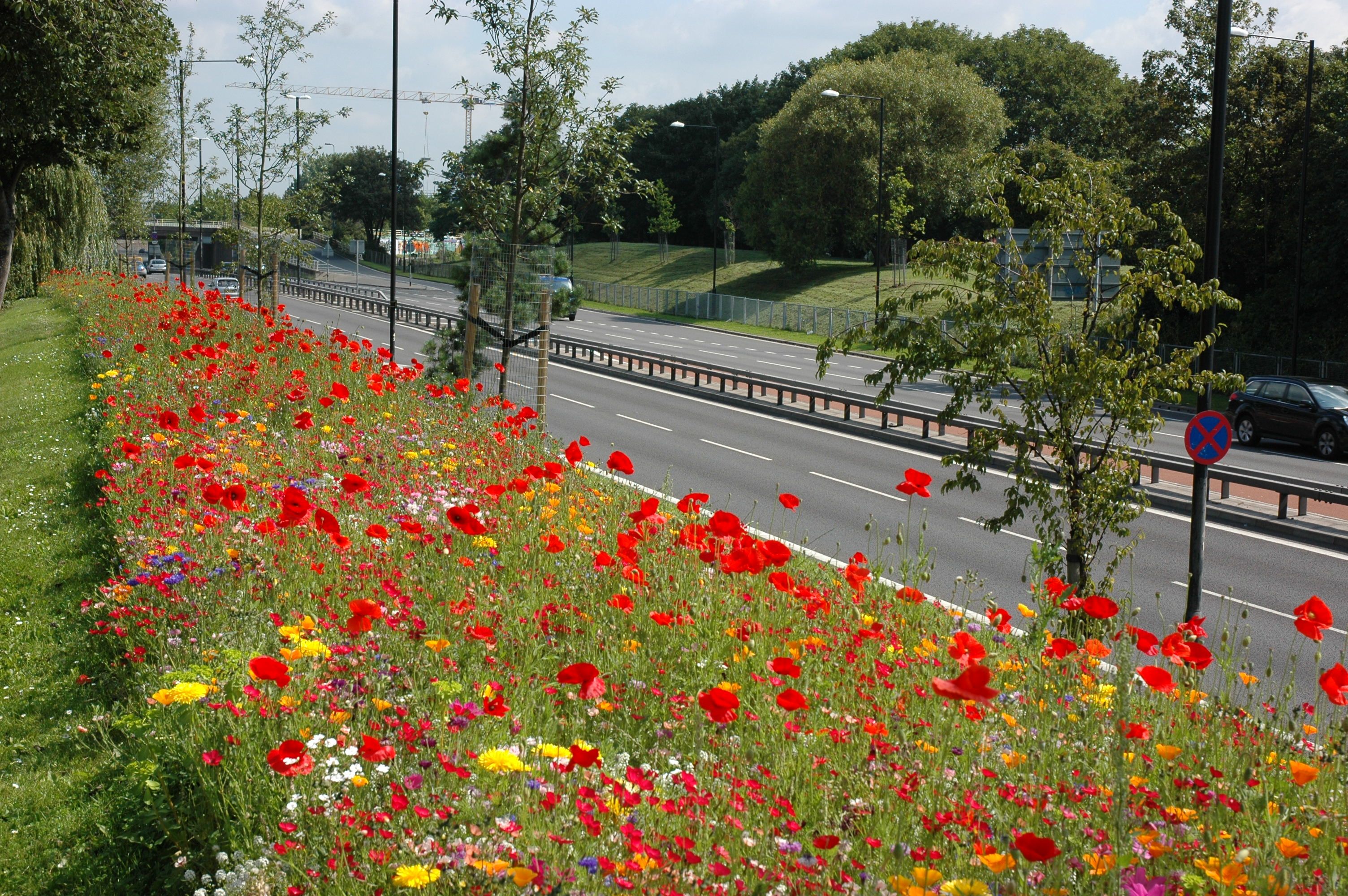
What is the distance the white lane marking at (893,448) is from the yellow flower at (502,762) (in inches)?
505

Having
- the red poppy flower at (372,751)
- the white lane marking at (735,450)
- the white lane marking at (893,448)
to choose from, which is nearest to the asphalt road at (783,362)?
the white lane marking at (893,448)

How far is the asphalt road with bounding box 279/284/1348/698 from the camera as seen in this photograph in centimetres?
1172

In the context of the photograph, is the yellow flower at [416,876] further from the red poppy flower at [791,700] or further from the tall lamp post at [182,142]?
the tall lamp post at [182,142]

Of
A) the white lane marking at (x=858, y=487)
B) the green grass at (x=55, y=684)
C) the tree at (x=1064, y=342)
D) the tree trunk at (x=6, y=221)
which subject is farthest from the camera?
the tree trunk at (x=6, y=221)

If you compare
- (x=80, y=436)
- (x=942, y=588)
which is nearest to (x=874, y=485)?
(x=942, y=588)

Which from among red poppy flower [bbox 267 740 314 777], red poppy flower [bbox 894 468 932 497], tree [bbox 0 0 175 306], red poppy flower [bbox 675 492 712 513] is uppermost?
tree [bbox 0 0 175 306]

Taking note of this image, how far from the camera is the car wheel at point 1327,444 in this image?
1006 inches

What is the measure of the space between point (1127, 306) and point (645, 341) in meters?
38.6

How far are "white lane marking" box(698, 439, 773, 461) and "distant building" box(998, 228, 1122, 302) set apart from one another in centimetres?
990

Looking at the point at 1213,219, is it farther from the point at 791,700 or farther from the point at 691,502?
the point at 791,700

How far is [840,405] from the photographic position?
97.7ft

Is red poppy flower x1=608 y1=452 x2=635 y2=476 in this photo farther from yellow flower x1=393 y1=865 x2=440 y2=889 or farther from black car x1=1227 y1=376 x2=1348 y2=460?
black car x1=1227 y1=376 x2=1348 y2=460

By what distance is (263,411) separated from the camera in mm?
12742

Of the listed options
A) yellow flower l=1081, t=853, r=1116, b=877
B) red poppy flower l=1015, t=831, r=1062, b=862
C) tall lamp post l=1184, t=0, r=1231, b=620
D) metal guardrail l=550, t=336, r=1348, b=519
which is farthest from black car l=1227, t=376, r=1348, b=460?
red poppy flower l=1015, t=831, r=1062, b=862
